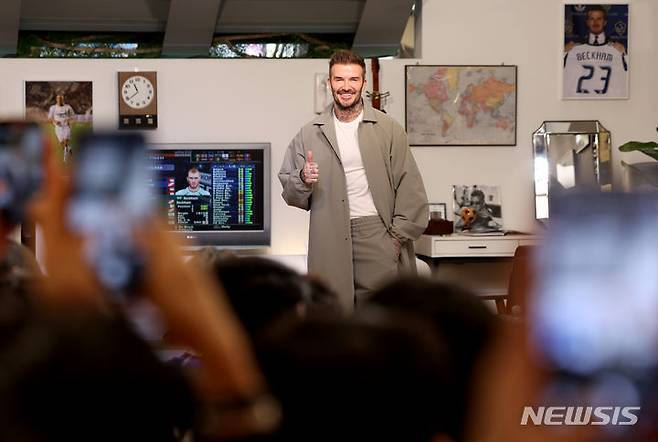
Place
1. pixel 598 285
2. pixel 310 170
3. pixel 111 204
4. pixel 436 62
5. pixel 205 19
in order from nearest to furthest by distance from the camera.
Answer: pixel 111 204
pixel 598 285
pixel 310 170
pixel 205 19
pixel 436 62

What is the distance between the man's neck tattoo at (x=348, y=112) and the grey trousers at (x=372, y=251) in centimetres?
44

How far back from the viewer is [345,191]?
171 inches

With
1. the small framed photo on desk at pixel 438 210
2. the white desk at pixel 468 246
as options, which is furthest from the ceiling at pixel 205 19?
the white desk at pixel 468 246

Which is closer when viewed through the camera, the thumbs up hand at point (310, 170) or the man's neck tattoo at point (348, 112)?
the thumbs up hand at point (310, 170)

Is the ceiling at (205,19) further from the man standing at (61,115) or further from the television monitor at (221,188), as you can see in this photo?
the television monitor at (221,188)

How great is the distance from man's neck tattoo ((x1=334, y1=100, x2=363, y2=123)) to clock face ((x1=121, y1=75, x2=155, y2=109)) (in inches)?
99.0

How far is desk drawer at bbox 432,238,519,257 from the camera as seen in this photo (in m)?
6.58

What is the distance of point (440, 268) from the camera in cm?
699

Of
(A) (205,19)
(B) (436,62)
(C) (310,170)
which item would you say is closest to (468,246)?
(B) (436,62)

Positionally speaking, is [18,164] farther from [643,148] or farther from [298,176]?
[643,148]

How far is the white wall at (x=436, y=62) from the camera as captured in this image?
6.72 metres

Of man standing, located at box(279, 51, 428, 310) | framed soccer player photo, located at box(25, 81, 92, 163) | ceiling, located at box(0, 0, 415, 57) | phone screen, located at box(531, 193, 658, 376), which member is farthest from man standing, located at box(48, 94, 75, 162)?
phone screen, located at box(531, 193, 658, 376)

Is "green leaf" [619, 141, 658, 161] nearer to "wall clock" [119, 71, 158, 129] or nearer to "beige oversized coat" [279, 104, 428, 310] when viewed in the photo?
"beige oversized coat" [279, 104, 428, 310]

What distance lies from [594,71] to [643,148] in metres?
0.66
